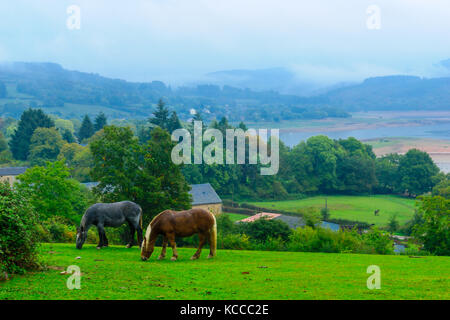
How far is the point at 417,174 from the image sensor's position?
9188 centimetres

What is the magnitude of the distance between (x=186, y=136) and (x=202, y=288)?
256 ft

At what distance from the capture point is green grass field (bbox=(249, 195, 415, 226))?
70500 millimetres

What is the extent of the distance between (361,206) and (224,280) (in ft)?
235

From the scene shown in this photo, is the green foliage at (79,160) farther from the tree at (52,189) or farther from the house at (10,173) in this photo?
the tree at (52,189)

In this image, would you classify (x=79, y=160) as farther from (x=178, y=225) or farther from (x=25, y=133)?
(x=178, y=225)

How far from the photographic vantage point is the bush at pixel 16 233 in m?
13.0

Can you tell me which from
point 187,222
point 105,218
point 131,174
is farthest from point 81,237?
point 131,174

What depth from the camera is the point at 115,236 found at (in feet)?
111

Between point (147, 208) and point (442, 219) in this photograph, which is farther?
point (147, 208)

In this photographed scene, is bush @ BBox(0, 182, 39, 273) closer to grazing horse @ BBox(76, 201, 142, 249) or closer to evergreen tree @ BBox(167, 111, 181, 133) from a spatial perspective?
grazing horse @ BBox(76, 201, 142, 249)

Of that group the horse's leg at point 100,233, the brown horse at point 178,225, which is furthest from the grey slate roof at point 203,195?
the brown horse at point 178,225

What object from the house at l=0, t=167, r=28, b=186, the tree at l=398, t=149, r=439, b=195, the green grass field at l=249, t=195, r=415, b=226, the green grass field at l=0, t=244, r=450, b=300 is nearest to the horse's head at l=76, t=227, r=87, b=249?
the green grass field at l=0, t=244, r=450, b=300

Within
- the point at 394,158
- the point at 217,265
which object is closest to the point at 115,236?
the point at 217,265
